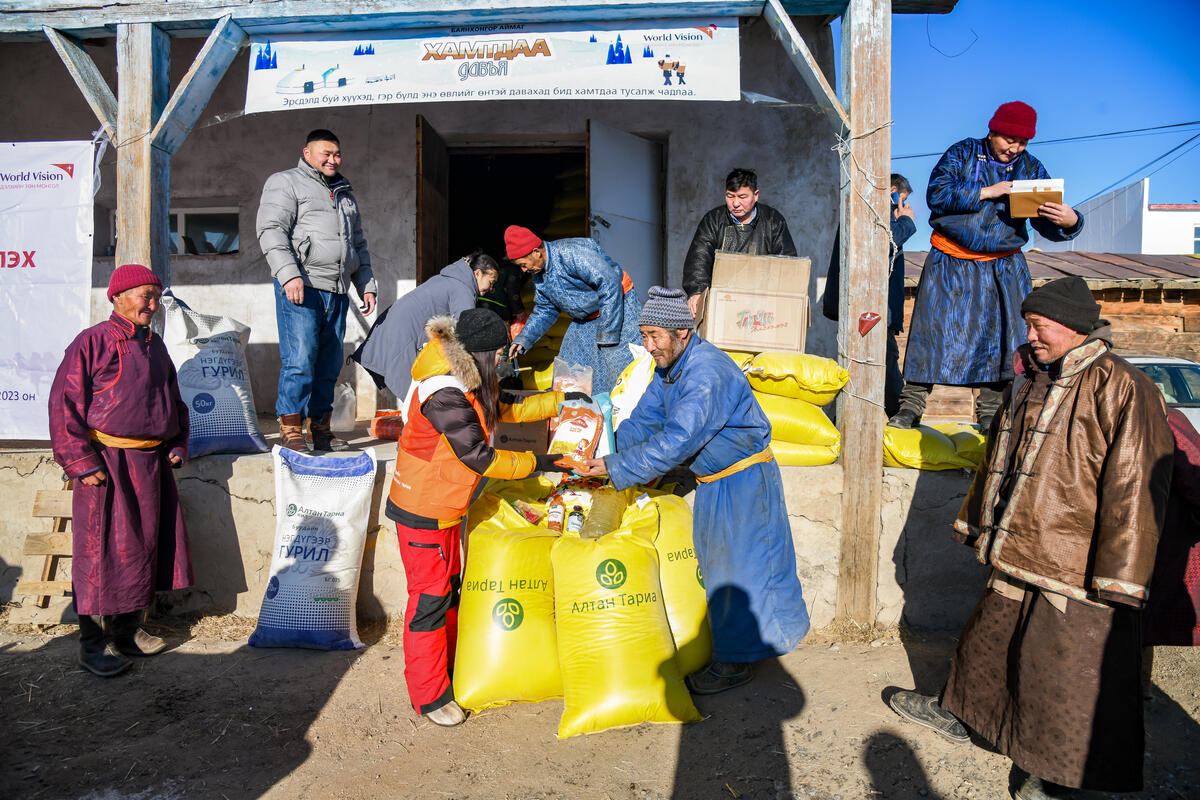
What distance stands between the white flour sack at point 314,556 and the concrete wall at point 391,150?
312 centimetres

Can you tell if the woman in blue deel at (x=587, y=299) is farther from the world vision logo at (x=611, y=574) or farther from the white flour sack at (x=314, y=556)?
the world vision logo at (x=611, y=574)

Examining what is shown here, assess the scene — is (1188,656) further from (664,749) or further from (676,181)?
(676,181)

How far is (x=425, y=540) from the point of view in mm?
3092

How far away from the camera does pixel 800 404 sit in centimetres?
406

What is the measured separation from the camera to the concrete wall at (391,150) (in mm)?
6344

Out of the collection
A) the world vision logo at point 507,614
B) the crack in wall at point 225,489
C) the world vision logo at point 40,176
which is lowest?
the world vision logo at point 507,614

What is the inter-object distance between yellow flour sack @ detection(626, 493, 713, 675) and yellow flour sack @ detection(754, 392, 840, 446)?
904mm

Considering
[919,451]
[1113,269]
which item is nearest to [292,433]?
[919,451]

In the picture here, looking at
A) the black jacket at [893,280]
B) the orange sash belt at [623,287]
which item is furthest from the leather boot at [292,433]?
the black jacket at [893,280]

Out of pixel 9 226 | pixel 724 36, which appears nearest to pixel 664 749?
pixel 724 36

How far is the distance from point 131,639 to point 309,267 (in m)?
2.20

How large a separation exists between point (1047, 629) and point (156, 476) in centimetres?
394

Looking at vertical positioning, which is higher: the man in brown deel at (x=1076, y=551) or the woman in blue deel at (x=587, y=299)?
the woman in blue deel at (x=587, y=299)

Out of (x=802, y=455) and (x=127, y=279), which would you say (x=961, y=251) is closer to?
(x=802, y=455)
